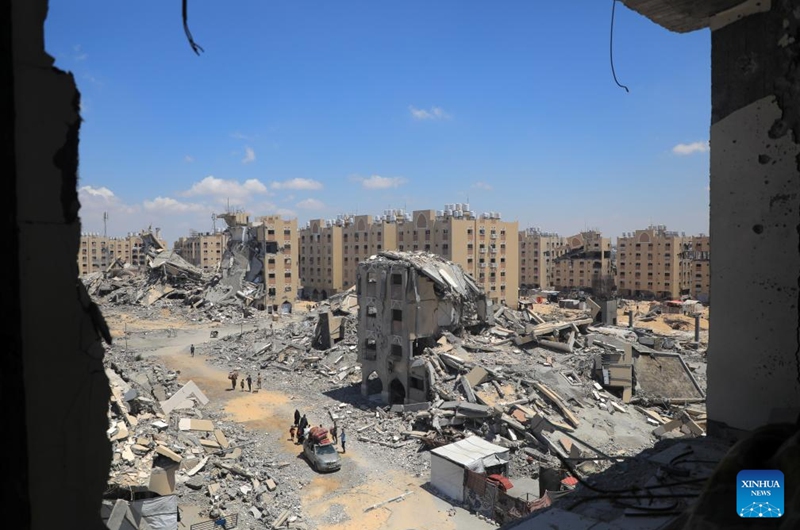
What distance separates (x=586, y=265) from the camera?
270ft

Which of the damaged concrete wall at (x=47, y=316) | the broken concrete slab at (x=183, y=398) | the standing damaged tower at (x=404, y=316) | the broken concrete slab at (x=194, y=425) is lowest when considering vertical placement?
the broken concrete slab at (x=183, y=398)

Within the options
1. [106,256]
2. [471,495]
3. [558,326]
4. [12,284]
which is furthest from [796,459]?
[106,256]

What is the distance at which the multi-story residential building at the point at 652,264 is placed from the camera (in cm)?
7512

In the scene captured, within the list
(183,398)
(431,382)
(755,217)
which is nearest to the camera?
(755,217)

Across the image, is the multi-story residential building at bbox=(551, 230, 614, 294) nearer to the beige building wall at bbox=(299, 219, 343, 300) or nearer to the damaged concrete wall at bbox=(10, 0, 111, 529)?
the beige building wall at bbox=(299, 219, 343, 300)

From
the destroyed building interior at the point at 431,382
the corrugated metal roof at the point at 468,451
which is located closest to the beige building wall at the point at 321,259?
the destroyed building interior at the point at 431,382

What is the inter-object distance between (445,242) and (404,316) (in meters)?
34.8

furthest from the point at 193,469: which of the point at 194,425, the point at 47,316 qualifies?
the point at 47,316

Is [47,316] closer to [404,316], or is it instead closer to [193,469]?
[193,469]

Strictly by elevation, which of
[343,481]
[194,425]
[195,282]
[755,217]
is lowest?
[343,481]

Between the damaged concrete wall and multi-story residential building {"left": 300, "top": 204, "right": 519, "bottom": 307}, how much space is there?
54846 mm

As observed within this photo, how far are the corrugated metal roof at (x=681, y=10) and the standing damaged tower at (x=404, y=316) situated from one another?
2032cm

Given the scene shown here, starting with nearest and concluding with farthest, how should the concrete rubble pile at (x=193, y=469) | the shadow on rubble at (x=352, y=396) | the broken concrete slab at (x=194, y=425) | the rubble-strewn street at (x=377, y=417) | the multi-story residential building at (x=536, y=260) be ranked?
the concrete rubble pile at (x=193, y=469)
the rubble-strewn street at (x=377, y=417)
the broken concrete slab at (x=194, y=425)
the shadow on rubble at (x=352, y=396)
the multi-story residential building at (x=536, y=260)

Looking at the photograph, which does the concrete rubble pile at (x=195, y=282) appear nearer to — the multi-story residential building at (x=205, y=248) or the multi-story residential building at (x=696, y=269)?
the multi-story residential building at (x=205, y=248)
